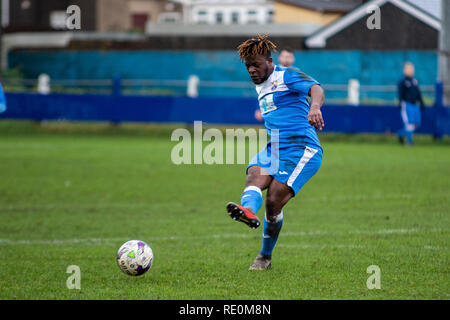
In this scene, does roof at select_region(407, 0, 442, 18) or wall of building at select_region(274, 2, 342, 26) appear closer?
roof at select_region(407, 0, 442, 18)

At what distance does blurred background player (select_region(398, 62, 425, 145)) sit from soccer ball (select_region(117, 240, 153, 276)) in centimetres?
1557

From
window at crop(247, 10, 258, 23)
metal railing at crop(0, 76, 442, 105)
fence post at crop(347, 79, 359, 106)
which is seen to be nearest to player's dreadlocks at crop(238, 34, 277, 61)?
metal railing at crop(0, 76, 442, 105)

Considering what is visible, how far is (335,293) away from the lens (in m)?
5.83

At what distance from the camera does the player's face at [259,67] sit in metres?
6.64

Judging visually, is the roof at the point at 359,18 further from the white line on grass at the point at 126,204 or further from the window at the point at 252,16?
the white line on grass at the point at 126,204

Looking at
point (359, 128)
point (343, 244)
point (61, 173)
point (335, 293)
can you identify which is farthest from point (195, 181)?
point (359, 128)

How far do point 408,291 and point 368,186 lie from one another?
7150 mm

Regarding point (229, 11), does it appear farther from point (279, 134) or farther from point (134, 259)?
point (134, 259)

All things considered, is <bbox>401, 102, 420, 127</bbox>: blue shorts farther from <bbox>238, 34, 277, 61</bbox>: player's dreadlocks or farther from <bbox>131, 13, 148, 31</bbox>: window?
<bbox>131, 13, 148, 31</bbox>: window

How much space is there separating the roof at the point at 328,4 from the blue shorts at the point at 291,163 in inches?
1186

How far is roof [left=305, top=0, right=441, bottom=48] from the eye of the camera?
29.9 metres

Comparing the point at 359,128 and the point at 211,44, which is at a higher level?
the point at 211,44
